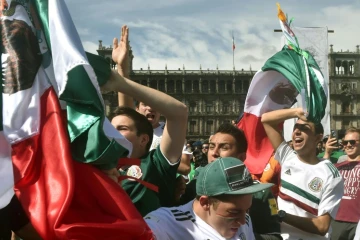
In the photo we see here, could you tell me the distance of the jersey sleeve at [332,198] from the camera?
4352mm

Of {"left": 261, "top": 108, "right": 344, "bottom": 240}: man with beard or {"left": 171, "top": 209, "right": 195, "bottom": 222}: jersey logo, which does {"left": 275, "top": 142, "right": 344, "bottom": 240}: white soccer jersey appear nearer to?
{"left": 261, "top": 108, "right": 344, "bottom": 240}: man with beard

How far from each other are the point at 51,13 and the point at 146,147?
1243 millimetres

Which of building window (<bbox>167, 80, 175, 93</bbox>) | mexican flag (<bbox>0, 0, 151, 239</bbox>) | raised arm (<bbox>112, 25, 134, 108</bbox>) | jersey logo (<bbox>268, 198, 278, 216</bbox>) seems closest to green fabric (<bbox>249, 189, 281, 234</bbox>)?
jersey logo (<bbox>268, 198, 278, 216</bbox>)

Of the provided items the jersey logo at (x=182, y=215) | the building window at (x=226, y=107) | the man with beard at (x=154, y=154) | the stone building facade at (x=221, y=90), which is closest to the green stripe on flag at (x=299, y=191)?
the man with beard at (x=154, y=154)

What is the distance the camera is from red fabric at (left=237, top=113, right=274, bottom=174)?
491 centimetres

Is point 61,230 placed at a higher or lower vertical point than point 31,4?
lower

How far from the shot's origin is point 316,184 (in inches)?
178

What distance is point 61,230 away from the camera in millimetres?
2166

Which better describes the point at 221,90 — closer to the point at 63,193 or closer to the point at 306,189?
the point at 306,189

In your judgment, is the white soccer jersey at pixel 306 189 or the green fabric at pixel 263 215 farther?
the white soccer jersey at pixel 306 189

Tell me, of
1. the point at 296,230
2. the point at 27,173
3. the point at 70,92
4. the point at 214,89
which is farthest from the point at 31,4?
the point at 214,89

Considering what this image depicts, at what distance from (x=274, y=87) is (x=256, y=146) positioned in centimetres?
52

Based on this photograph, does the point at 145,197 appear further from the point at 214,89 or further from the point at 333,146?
the point at 214,89

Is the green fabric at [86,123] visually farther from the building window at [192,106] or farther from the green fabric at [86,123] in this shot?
the building window at [192,106]
